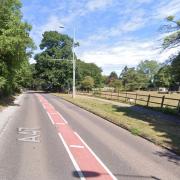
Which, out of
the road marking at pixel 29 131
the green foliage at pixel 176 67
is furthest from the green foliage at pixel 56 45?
the road marking at pixel 29 131

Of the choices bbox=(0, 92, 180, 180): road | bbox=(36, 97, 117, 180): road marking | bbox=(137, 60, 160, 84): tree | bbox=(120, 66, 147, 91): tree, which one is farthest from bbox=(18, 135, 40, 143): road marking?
bbox=(137, 60, 160, 84): tree

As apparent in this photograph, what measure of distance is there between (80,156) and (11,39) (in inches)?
784

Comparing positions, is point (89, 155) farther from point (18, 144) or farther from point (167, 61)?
point (167, 61)

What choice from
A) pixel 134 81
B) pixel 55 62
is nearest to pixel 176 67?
pixel 55 62

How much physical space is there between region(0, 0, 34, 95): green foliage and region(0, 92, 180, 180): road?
13699mm

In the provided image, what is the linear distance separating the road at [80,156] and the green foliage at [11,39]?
44.9 ft

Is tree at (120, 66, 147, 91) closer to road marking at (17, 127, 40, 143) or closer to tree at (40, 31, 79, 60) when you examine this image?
tree at (40, 31, 79, 60)

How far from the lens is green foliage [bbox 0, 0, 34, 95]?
2978 cm

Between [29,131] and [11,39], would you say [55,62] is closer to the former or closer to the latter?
[11,39]

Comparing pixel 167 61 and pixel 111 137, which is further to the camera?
pixel 167 61

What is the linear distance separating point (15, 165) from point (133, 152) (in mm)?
4322

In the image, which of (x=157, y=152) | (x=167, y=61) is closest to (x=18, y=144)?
(x=157, y=152)

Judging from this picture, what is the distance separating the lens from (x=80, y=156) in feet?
37.6

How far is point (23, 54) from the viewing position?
32594 mm
